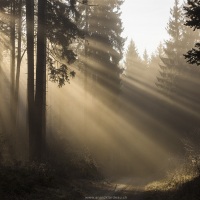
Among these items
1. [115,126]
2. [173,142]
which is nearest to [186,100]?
[173,142]

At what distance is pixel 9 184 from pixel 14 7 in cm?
1622

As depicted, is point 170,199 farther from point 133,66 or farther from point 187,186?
A: point 133,66

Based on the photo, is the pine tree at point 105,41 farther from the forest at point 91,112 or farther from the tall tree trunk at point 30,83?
the tall tree trunk at point 30,83

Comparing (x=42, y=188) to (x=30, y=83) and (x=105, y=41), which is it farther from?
(x=105, y=41)

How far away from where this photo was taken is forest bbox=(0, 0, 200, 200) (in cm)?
1487

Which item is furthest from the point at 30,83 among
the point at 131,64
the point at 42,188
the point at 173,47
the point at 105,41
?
the point at 131,64

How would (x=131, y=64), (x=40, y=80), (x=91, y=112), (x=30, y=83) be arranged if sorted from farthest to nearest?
(x=131, y=64) → (x=91, y=112) → (x=40, y=80) → (x=30, y=83)

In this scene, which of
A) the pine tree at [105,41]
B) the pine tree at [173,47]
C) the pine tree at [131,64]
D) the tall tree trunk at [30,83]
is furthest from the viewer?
the pine tree at [131,64]

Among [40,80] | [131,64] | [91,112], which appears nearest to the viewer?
[40,80]

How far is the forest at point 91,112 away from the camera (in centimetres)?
1487

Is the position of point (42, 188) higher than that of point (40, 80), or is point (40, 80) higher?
point (40, 80)

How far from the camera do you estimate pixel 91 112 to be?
39531 mm

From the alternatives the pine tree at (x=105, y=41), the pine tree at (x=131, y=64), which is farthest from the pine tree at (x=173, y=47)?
the pine tree at (x=131, y=64)

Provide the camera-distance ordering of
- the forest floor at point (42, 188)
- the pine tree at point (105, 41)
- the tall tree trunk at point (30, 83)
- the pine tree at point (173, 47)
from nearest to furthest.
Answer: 1. the forest floor at point (42, 188)
2. the tall tree trunk at point (30, 83)
3. the pine tree at point (105, 41)
4. the pine tree at point (173, 47)
